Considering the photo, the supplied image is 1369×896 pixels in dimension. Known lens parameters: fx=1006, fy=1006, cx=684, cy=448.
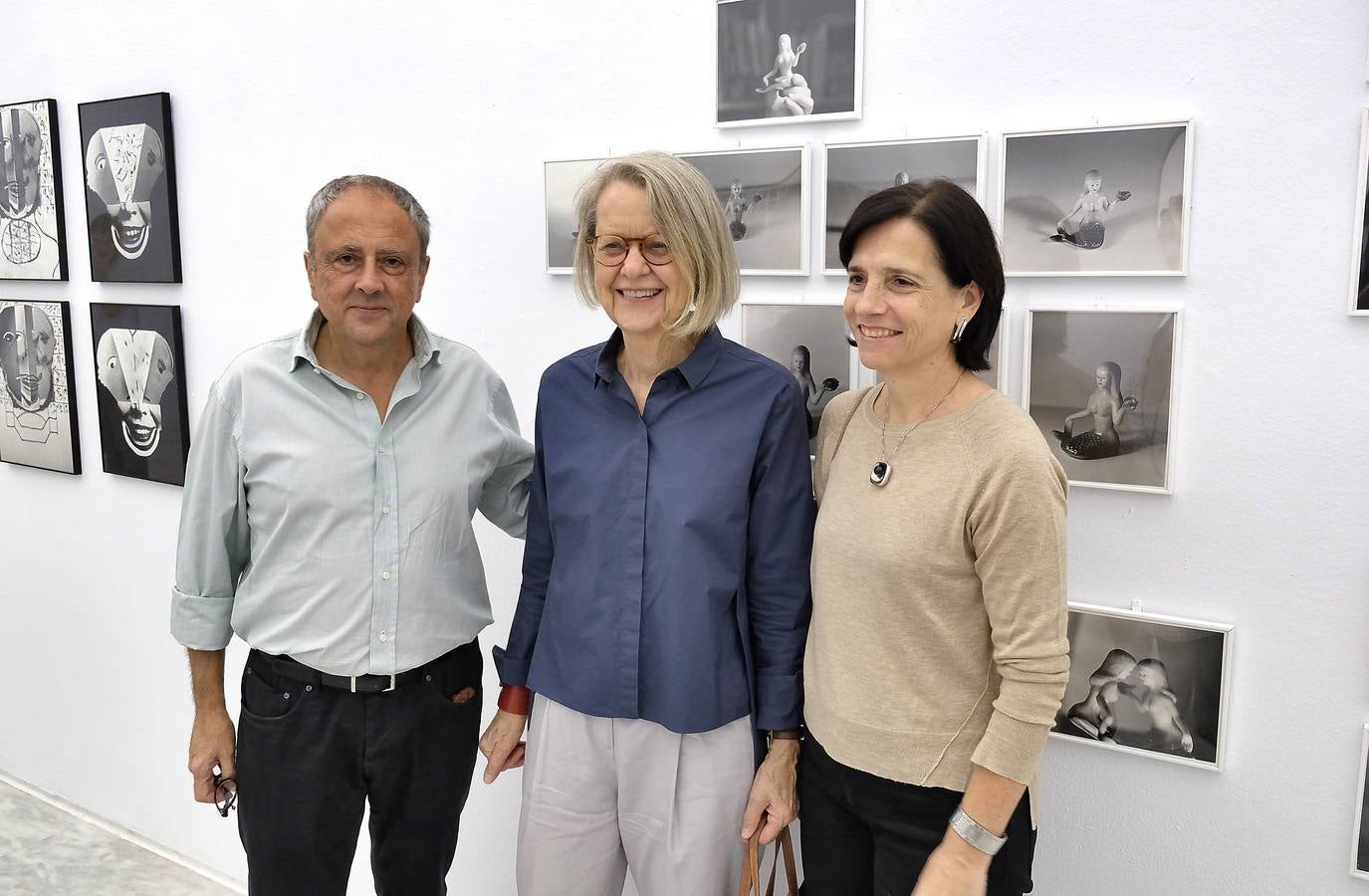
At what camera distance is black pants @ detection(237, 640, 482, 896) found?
1.65 meters

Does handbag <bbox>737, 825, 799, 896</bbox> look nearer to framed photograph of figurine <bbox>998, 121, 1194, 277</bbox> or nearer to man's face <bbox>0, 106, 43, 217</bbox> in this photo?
framed photograph of figurine <bbox>998, 121, 1194, 277</bbox>

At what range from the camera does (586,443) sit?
151 cm

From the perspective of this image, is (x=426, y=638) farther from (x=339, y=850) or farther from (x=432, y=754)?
(x=339, y=850)

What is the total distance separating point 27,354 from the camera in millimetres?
2971

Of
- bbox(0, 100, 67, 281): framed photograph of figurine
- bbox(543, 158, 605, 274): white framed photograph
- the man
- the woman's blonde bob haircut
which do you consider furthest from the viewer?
bbox(0, 100, 67, 281): framed photograph of figurine

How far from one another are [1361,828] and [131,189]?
2.98 metres

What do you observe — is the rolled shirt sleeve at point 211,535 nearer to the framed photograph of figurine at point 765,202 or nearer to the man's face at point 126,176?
the framed photograph of figurine at point 765,202

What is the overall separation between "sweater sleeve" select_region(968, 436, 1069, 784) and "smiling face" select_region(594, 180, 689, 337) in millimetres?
499

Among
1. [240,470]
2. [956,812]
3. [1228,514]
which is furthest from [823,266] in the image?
[240,470]

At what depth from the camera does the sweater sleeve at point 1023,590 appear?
119 centimetres

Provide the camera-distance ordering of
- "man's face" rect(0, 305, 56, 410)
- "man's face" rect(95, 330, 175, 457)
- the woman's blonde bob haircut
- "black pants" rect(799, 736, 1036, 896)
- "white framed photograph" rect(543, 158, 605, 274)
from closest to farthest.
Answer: "black pants" rect(799, 736, 1036, 896) → the woman's blonde bob haircut → "white framed photograph" rect(543, 158, 605, 274) → "man's face" rect(95, 330, 175, 457) → "man's face" rect(0, 305, 56, 410)

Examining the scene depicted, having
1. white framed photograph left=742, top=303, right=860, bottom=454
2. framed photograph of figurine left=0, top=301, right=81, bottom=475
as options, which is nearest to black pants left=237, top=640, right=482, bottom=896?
white framed photograph left=742, top=303, right=860, bottom=454

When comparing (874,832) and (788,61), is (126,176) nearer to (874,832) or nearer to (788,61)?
(788,61)

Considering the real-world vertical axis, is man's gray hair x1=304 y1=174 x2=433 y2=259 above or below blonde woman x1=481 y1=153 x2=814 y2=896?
above
